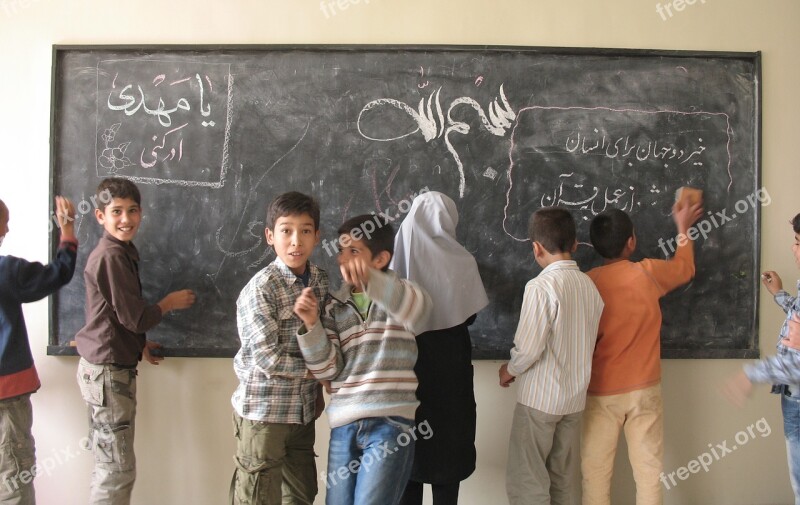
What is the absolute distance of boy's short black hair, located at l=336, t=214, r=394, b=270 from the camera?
1.83 m

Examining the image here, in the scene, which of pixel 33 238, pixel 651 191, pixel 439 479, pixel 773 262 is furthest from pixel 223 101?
pixel 773 262

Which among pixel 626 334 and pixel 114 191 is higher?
pixel 114 191

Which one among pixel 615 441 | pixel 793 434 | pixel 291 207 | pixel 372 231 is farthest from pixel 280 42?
pixel 793 434

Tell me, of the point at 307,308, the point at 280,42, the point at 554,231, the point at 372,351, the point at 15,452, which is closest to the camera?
the point at 307,308

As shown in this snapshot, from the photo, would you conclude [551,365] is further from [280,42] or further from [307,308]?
[280,42]

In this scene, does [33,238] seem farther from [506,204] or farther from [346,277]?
[506,204]

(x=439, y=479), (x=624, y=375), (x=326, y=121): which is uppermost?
(x=326, y=121)

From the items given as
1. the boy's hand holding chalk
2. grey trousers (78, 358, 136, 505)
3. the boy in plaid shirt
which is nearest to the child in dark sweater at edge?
grey trousers (78, 358, 136, 505)

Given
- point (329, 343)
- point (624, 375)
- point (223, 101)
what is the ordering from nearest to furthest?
point (329, 343), point (624, 375), point (223, 101)

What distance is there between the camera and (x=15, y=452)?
2289mm

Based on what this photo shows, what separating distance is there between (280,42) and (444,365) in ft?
5.65

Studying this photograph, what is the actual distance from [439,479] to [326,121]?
65.6 inches

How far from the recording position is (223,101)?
2637 mm

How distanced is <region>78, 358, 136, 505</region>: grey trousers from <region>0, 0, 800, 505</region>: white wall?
0.35 meters
